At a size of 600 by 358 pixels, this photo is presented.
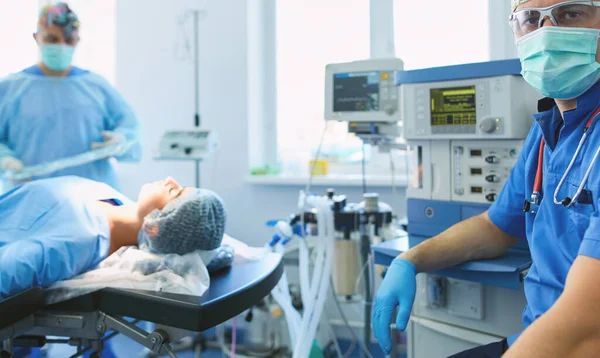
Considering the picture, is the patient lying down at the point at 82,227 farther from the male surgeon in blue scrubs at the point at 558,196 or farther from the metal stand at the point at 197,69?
the metal stand at the point at 197,69

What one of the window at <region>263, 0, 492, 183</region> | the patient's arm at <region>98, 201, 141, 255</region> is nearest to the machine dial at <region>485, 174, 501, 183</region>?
the patient's arm at <region>98, 201, 141, 255</region>

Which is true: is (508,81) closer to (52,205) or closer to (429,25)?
(52,205)

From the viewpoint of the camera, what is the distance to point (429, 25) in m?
3.01

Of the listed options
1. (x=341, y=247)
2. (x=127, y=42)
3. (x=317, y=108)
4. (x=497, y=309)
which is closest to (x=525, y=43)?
(x=497, y=309)

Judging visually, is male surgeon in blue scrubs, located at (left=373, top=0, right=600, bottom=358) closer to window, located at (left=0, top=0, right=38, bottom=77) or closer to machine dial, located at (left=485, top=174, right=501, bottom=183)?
machine dial, located at (left=485, top=174, right=501, bottom=183)

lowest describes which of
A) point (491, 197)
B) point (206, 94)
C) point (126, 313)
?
point (126, 313)

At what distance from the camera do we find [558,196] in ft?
3.58

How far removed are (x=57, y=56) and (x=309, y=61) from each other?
59.6 inches

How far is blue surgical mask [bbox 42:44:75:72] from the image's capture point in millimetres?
2344

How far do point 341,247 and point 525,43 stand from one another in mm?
1323

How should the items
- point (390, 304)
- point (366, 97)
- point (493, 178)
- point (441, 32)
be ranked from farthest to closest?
point (441, 32), point (366, 97), point (493, 178), point (390, 304)

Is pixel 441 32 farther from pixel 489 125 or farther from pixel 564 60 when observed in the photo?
pixel 564 60

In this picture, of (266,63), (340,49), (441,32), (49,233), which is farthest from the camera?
(266,63)

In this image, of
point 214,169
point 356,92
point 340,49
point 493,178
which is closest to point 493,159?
point 493,178
